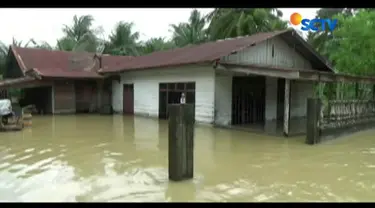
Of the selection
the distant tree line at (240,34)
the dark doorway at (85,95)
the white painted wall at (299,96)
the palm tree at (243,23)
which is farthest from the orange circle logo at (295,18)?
the dark doorway at (85,95)

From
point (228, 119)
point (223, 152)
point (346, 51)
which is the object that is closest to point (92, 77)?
point (228, 119)

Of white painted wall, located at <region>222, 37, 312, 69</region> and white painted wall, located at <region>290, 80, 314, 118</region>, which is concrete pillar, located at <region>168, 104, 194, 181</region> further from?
white painted wall, located at <region>290, 80, 314, 118</region>

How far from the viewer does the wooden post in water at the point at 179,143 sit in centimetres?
521

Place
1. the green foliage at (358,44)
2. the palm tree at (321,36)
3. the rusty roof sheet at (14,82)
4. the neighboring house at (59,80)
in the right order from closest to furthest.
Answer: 1. the green foliage at (358,44)
2. the rusty roof sheet at (14,82)
3. the neighboring house at (59,80)
4. the palm tree at (321,36)

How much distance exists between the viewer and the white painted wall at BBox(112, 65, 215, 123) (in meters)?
12.5

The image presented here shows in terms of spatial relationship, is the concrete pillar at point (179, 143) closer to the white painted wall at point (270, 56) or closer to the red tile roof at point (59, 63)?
the white painted wall at point (270, 56)

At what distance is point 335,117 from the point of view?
9.63 m

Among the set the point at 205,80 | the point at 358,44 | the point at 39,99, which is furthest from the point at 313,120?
the point at 39,99

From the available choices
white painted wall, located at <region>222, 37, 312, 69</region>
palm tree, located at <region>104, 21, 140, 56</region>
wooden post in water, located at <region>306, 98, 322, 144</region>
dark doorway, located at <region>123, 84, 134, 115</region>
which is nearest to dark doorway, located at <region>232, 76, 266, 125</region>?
white painted wall, located at <region>222, 37, 312, 69</region>

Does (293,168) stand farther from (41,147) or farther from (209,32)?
(209,32)

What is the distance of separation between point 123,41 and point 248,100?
67.8 feet

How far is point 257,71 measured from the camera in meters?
10.2

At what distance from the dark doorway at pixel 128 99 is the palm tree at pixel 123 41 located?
1381cm

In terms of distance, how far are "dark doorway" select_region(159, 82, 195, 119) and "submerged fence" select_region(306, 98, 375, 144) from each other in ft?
17.3
